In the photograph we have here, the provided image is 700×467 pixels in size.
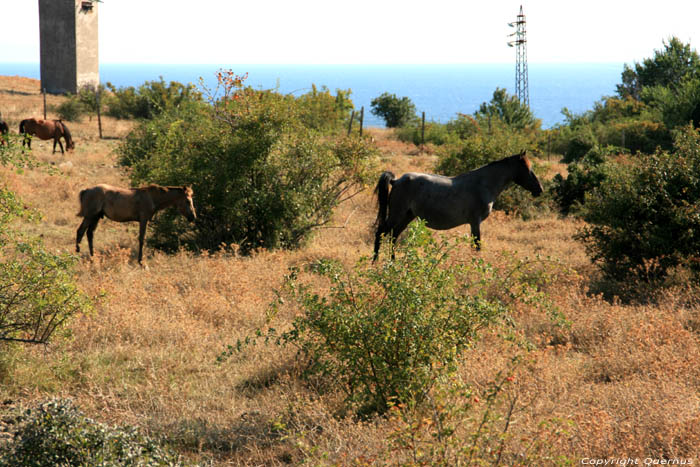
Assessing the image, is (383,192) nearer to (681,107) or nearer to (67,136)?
(67,136)

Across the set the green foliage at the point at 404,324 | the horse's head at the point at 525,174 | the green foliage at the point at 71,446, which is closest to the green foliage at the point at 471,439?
the green foliage at the point at 404,324

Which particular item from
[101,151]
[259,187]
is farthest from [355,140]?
[101,151]

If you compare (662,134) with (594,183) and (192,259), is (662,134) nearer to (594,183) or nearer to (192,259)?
(594,183)

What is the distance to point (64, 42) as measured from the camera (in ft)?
159

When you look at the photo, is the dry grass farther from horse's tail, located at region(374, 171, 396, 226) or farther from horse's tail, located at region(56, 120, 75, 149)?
horse's tail, located at region(56, 120, 75, 149)

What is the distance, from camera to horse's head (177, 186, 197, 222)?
10242mm

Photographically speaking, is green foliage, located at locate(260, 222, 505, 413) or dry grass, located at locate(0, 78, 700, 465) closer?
dry grass, located at locate(0, 78, 700, 465)

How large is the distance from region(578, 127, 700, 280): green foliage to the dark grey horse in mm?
1796

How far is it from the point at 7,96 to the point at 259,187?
130 feet

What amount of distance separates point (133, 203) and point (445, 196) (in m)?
5.51

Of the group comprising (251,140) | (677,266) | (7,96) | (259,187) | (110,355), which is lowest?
(110,355)

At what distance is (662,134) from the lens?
30.7 meters

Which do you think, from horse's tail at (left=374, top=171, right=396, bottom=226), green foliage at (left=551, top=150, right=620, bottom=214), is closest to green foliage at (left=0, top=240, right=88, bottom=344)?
horse's tail at (left=374, top=171, right=396, bottom=226)

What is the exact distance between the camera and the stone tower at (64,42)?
47562 mm
